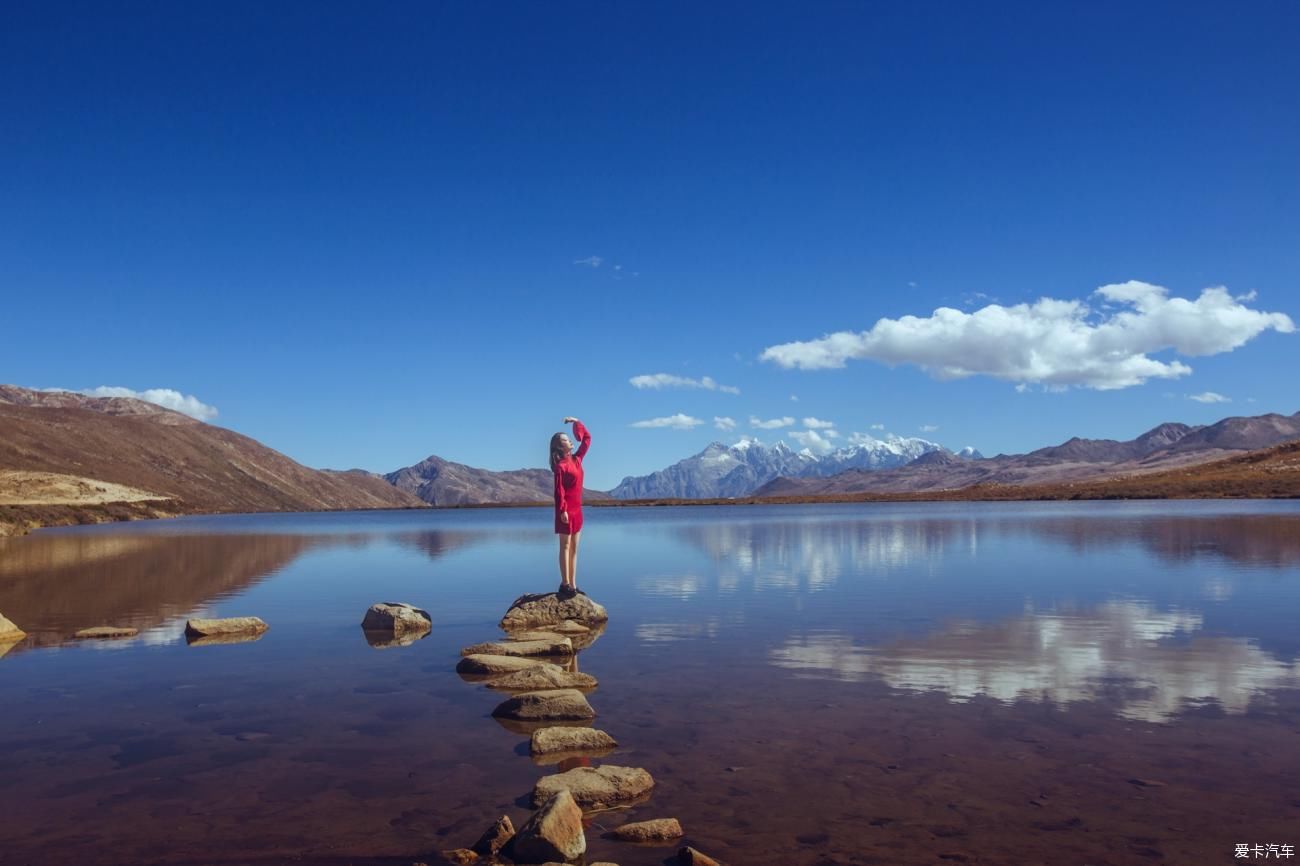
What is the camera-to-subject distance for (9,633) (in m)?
16.8

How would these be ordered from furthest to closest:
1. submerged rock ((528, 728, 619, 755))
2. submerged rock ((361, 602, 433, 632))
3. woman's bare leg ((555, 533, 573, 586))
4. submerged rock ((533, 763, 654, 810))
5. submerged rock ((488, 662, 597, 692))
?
woman's bare leg ((555, 533, 573, 586)) < submerged rock ((361, 602, 433, 632)) < submerged rock ((488, 662, 597, 692)) < submerged rock ((528, 728, 619, 755)) < submerged rock ((533, 763, 654, 810))

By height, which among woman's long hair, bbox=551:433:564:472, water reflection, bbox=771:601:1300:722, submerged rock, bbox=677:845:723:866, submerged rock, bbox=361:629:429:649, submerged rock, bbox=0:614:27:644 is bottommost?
submerged rock, bbox=361:629:429:649

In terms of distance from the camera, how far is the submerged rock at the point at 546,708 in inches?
422

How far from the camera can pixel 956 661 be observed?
44.4ft

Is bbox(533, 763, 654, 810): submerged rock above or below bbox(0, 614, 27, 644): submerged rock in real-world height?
below

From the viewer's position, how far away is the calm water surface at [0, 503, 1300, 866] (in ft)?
23.6

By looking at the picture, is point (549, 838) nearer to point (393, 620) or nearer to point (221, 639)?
point (393, 620)

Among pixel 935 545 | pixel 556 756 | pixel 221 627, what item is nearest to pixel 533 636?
pixel 221 627

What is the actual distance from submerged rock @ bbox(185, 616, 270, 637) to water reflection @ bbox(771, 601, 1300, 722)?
1036 cm

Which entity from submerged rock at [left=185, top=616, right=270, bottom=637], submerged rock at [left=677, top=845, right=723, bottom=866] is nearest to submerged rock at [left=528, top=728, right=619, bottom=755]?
submerged rock at [left=677, top=845, right=723, bottom=866]

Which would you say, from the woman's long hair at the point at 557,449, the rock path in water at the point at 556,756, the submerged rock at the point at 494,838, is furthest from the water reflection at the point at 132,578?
the submerged rock at the point at 494,838

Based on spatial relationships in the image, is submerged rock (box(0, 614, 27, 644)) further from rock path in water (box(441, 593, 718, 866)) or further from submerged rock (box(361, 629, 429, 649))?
rock path in water (box(441, 593, 718, 866))

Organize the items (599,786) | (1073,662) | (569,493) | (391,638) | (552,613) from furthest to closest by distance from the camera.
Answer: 1. (569,493)
2. (552,613)
3. (391,638)
4. (1073,662)
5. (599,786)

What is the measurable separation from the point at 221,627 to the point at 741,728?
11640 mm
